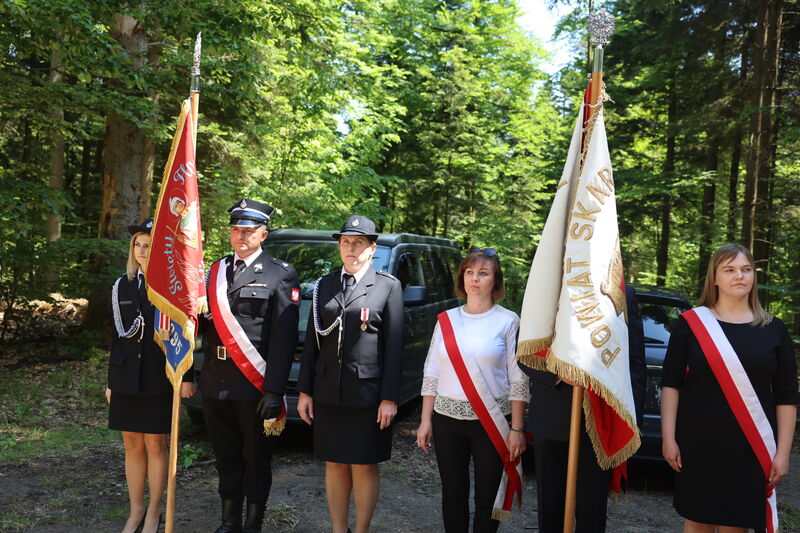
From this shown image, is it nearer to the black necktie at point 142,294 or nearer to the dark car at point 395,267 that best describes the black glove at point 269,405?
the black necktie at point 142,294

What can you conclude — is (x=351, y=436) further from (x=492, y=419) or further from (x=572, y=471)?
(x=572, y=471)

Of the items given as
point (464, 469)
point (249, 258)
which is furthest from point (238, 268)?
point (464, 469)

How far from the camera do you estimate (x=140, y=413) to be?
4.06 m

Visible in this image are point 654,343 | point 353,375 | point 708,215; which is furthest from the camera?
point 708,215

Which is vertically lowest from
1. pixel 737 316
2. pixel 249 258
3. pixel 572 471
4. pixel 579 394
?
pixel 572 471

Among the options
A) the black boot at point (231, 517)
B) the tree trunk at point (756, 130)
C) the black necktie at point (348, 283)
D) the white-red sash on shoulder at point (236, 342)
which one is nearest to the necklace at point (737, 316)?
the black necktie at point (348, 283)

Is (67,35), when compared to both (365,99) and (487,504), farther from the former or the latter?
(365,99)

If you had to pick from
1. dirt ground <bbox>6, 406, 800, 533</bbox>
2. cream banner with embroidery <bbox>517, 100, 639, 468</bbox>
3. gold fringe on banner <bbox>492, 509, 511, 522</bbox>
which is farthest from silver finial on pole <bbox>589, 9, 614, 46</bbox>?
dirt ground <bbox>6, 406, 800, 533</bbox>

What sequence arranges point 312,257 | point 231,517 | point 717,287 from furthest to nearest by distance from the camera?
point 312,257, point 231,517, point 717,287

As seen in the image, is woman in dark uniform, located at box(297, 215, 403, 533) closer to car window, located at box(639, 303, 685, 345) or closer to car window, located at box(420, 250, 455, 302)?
car window, located at box(639, 303, 685, 345)

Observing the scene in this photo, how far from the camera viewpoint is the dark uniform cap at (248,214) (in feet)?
13.4

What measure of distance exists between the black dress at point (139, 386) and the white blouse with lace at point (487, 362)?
65.1 inches

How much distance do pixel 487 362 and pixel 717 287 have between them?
119 centimetres

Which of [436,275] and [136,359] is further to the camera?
[436,275]
